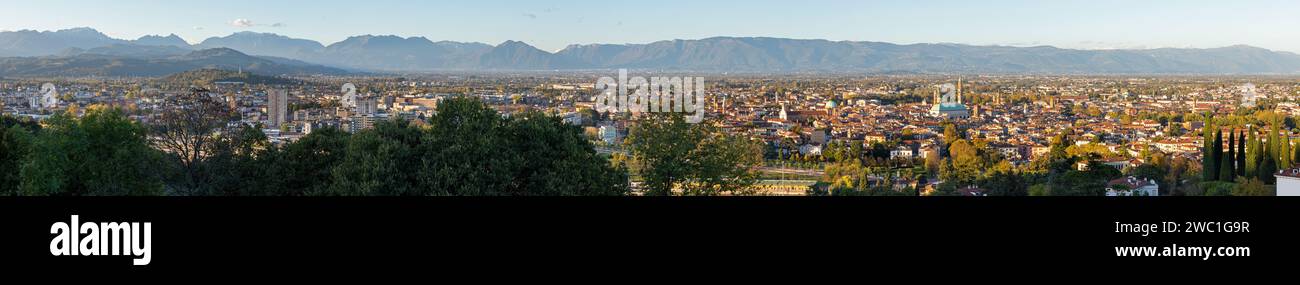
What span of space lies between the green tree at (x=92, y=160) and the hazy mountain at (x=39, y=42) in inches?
2780

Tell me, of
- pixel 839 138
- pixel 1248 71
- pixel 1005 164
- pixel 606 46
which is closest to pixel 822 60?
pixel 606 46

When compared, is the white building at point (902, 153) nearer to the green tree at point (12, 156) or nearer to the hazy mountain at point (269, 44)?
the green tree at point (12, 156)

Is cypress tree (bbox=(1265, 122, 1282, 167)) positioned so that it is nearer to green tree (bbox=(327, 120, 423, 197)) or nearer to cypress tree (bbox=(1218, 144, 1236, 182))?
cypress tree (bbox=(1218, 144, 1236, 182))

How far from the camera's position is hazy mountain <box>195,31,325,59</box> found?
103312mm

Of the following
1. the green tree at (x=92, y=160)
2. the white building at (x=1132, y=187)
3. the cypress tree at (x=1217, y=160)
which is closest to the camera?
the green tree at (x=92, y=160)

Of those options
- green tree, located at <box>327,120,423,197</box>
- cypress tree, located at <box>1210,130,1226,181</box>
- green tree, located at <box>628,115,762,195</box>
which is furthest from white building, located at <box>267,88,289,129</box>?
cypress tree, located at <box>1210,130,1226,181</box>

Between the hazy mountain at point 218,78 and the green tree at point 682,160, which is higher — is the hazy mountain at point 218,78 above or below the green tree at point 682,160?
above

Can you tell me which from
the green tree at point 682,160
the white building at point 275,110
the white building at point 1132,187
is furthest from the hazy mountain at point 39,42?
the white building at point 1132,187

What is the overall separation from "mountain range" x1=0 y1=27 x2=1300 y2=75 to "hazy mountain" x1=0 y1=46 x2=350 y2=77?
337mm

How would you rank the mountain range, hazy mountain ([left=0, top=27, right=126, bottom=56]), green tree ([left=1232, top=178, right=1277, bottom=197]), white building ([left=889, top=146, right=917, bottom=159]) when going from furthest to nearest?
the mountain range, hazy mountain ([left=0, top=27, right=126, bottom=56]), white building ([left=889, top=146, right=917, bottom=159]), green tree ([left=1232, top=178, right=1277, bottom=197])

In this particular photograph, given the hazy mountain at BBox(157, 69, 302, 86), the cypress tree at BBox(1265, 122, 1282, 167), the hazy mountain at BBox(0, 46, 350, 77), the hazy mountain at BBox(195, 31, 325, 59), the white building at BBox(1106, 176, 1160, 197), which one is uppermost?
the hazy mountain at BBox(195, 31, 325, 59)

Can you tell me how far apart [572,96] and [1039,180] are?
24445mm

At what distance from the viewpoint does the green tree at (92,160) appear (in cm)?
1155

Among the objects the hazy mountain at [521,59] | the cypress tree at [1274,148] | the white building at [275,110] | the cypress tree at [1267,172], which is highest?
the hazy mountain at [521,59]
